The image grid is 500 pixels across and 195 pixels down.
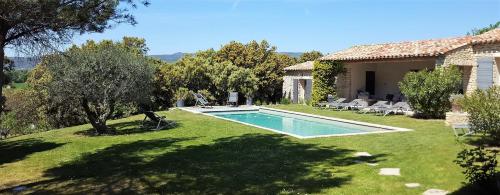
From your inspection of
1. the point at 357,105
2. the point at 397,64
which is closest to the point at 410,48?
the point at 397,64

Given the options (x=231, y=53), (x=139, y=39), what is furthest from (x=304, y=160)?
(x=139, y=39)

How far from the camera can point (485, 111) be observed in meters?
10.8

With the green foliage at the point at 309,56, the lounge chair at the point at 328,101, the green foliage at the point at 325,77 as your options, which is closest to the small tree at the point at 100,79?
the lounge chair at the point at 328,101

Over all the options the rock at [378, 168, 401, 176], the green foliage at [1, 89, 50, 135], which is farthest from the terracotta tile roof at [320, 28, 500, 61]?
the green foliage at [1, 89, 50, 135]

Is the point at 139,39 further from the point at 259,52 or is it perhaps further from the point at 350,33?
the point at 350,33

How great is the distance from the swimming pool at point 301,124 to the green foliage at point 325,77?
299 cm

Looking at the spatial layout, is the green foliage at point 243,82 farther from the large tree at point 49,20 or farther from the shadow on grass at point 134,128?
the large tree at point 49,20

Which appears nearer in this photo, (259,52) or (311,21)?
(311,21)

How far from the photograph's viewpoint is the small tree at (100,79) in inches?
579

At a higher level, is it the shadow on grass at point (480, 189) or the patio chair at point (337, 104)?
the patio chair at point (337, 104)

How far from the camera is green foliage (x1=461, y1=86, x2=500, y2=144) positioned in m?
10.7

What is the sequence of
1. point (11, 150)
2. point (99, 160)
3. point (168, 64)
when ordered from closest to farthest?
point (99, 160) → point (11, 150) → point (168, 64)

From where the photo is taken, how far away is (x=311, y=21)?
97.5 ft

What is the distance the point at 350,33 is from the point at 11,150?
83.4 ft
